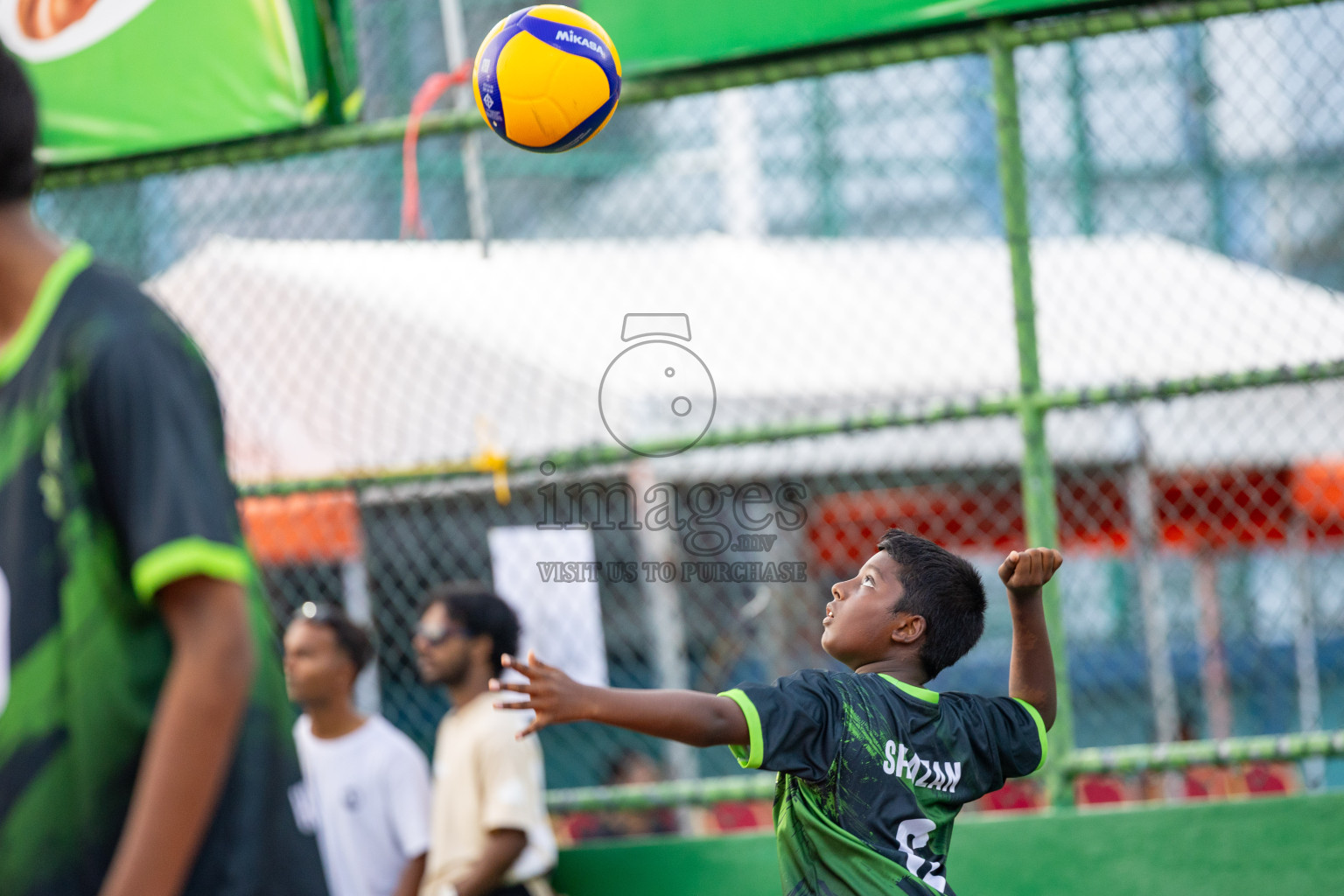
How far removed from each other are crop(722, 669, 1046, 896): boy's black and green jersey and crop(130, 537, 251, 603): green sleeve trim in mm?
1360

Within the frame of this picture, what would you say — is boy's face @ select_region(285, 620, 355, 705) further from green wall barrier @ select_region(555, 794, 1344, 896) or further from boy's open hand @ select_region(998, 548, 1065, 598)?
boy's open hand @ select_region(998, 548, 1065, 598)

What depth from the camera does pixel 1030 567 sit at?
10.0 feet

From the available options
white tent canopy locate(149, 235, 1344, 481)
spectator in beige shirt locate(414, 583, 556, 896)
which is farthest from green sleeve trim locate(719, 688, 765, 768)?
white tent canopy locate(149, 235, 1344, 481)

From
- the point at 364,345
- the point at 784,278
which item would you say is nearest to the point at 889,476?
the point at 784,278

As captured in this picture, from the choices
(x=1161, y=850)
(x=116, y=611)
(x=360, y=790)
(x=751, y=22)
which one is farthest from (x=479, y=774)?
(x=116, y=611)

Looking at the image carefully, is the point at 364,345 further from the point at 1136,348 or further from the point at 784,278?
the point at 1136,348

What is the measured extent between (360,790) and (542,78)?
7.82 ft

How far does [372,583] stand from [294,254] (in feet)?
6.12

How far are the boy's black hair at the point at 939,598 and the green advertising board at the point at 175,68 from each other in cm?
303

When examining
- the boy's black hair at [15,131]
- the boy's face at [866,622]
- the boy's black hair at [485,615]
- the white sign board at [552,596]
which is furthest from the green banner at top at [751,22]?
the boy's black hair at [15,131]

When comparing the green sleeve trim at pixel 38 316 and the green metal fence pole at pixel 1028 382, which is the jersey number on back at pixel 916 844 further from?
the green sleeve trim at pixel 38 316

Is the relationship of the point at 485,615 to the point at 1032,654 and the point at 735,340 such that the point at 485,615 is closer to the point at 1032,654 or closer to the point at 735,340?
the point at 1032,654

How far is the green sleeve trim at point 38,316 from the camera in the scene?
158 centimetres

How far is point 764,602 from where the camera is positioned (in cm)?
589
